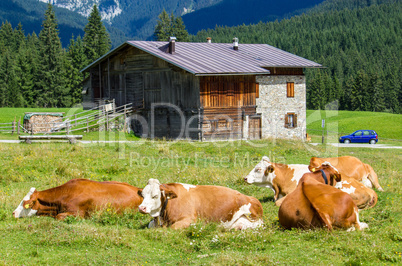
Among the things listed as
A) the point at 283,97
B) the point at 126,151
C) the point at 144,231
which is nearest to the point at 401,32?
the point at 283,97

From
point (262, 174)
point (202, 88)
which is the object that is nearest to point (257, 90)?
point (202, 88)

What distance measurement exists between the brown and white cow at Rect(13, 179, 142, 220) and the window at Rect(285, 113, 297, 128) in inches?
1267

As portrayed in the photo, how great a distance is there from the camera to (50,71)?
256 ft

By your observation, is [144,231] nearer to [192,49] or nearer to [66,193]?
[66,193]

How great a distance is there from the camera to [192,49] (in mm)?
39156

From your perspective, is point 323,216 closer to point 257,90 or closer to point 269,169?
point 269,169

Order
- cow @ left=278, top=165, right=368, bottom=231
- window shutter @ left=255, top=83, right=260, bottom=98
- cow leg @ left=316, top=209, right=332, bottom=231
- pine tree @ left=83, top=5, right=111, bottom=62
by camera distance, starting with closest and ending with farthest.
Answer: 1. cow leg @ left=316, top=209, right=332, bottom=231
2. cow @ left=278, top=165, right=368, bottom=231
3. window shutter @ left=255, top=83, right=260, bottom=98
4. pine tree @ left=83, top=5, right=111, bottom=62

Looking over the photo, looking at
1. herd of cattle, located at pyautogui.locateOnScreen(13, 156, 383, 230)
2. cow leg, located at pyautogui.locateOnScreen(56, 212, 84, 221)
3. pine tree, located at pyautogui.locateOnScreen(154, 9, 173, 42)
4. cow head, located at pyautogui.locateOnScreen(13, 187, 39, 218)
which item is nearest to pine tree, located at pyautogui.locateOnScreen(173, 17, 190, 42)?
pine tree, located at pyautogui.locateOnScreen(154, 9, 173, 42)

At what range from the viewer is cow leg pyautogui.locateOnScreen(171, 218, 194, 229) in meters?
8.09

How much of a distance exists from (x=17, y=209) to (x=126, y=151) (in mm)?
12582

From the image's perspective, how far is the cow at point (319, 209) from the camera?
25.4ft

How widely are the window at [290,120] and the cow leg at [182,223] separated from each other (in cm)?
3324

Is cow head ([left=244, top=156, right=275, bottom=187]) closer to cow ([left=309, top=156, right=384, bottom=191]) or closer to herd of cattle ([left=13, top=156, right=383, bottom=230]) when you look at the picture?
herd of cattle ([left=13, top=156, right=383, bottom=230])

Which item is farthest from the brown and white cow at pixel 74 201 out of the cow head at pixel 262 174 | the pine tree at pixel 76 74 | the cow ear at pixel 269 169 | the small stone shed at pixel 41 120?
the pine tree at pixel 76 74
